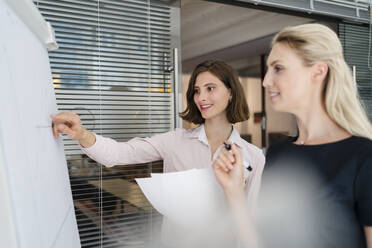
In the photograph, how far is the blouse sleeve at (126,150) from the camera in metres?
1.36

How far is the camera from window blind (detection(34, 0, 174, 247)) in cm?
198

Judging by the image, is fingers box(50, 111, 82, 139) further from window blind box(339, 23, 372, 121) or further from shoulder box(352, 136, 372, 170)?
window blind box(339, 23, 372, 121)

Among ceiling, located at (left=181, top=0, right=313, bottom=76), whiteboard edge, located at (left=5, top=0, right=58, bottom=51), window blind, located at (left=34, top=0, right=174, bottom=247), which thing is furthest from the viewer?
ceiling, located at (left=181, top=0, right=313, bottom=76)

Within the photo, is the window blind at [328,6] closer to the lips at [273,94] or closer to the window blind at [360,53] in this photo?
the window blind at [360,53]

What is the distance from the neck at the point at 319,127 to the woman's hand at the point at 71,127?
78cm

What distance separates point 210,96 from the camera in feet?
5.16

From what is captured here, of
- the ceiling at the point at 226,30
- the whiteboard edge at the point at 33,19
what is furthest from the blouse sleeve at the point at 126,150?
the ceiling at the point at 226,30

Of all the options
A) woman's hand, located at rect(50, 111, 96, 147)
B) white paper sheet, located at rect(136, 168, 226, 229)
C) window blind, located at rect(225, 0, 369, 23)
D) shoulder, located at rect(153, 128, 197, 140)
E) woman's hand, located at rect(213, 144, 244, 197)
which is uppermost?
window blind, located at rect(225, 0, 369, 23)

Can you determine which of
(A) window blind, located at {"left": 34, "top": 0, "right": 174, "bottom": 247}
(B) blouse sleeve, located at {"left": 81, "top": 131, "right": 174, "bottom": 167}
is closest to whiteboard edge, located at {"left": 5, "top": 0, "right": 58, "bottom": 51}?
(B) blouse sleeve, located at {"left": 81, "top": 131, "right": 174, "bottom": 167}

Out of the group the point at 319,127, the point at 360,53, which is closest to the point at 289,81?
the point at 319,127

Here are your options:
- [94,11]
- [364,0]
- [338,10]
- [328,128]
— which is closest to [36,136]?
[328,128]

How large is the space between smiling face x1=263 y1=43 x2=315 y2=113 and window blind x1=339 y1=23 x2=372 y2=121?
2521 millimetres

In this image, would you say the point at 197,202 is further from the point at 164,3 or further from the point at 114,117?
the point at 164,3

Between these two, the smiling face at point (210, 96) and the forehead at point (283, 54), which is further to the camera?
the smiling face at point (210, 96)
